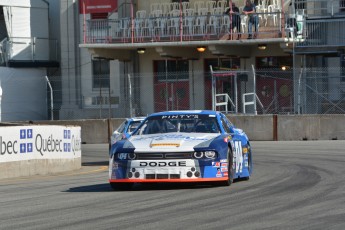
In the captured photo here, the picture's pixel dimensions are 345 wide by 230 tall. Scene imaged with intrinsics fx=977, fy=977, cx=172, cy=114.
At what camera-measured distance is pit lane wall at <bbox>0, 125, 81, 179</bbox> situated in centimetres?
1948

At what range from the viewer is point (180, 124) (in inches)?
650

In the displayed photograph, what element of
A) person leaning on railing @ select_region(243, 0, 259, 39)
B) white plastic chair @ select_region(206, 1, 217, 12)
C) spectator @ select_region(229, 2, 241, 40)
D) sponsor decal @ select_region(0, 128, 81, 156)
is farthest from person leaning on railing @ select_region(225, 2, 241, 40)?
sponsor decal @ select_region(0, 128, 81, 156)

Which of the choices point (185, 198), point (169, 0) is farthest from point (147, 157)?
point (169, 0)

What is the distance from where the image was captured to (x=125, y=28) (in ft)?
136

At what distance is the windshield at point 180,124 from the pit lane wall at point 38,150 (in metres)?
3.90

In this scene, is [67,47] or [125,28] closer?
[125,28]

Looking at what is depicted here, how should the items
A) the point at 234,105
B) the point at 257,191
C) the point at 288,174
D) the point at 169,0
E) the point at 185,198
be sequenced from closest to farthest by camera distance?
the point at 185,198 → the point at 257,191 → the point at 288,174 → the point at 234,105 → the point at 169,0

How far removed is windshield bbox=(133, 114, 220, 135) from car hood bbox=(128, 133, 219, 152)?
39 cm

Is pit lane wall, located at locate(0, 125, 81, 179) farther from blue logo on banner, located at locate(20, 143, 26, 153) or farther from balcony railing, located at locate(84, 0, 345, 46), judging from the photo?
balcony railing, located at locate(84, 0, 345, 46)

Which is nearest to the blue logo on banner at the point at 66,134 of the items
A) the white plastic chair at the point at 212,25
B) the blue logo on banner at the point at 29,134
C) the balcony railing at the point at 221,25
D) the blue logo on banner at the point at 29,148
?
the blue logo on banner at the point at 29,148

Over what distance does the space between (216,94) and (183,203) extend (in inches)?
948

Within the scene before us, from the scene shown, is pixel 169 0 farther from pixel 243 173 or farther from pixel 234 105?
pixel 243 173

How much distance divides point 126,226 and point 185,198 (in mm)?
3073

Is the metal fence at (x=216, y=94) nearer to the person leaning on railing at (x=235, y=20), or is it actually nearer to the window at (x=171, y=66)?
the window at (x=171, y=66)
